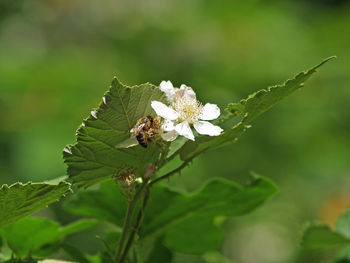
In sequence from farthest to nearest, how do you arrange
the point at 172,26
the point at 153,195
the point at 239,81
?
the point at 172,26
the point at 239,81
the point at 153,195

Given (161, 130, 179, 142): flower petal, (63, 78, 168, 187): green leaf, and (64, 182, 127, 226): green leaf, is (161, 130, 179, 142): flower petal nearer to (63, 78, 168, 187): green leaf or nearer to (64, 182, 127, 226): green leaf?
(63, 78, 168, 187): green leaf

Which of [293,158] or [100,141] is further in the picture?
[293,158]

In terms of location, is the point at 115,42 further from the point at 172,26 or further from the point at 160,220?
the point at 160,220

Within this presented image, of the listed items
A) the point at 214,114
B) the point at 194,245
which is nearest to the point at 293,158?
the point at 194,245

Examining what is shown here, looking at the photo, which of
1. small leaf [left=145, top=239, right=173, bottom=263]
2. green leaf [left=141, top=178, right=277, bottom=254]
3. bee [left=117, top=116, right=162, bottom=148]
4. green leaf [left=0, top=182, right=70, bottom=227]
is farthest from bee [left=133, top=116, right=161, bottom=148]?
small leaf [left=145, top=239, right=173, bottom=263]

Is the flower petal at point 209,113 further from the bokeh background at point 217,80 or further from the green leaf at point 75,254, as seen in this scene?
the bokeh background at point 217,80

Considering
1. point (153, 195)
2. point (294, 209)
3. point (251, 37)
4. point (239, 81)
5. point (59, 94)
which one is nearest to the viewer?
point (153, 195)

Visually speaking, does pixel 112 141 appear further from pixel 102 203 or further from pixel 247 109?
pixel 102 203
